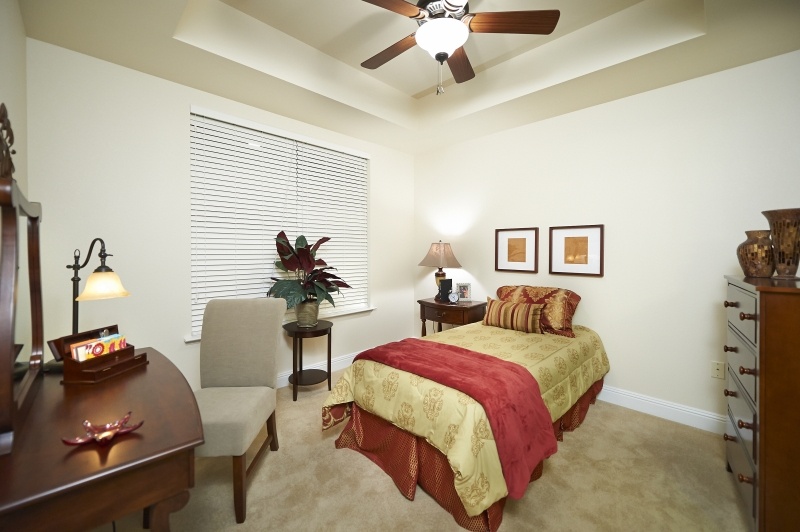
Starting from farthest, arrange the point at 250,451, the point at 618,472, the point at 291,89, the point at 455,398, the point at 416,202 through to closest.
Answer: the point at 416,202
the point at 291,89
the point at 250,451
the point at 618,472
the point at 455,398

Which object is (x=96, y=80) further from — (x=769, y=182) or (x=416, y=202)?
(x=769, y=182)

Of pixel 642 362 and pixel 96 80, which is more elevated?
pixel 96 80

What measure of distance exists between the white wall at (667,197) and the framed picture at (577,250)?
7cm

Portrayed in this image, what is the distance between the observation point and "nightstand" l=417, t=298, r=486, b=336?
3.52 metres

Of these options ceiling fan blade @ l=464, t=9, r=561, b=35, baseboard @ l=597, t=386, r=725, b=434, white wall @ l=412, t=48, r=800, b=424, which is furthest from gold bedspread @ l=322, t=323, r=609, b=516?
ceiling fan blade @ l=464, t=9, r=561, b=35

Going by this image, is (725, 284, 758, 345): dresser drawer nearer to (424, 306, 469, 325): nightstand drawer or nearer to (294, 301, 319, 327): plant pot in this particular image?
(424, 306, 469, 325): nightstand drawer

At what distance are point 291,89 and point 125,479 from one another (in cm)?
276

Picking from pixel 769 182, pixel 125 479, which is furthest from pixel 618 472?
pixel 125 479

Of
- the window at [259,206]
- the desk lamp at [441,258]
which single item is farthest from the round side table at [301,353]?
the desk lamp at [441,258]

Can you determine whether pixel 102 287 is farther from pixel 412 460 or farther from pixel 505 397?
pixel 505 397

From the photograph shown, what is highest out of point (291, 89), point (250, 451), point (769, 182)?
point (291, 89)

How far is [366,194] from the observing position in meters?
4.02

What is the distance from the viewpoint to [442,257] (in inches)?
152

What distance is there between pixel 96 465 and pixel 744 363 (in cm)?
249
